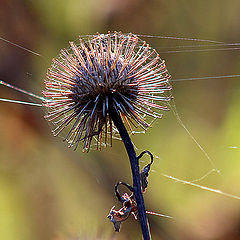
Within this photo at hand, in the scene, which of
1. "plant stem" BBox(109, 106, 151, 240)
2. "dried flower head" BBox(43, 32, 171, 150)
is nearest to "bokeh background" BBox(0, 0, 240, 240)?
"dried flower head" BBox(43, 32, 171, 150)

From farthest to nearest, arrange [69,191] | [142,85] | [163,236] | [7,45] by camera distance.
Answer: [7,45] → [69,191] → [163,236] → [142,85]

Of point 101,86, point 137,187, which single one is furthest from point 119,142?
point 137,187

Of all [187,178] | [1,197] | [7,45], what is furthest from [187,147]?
[7,45]

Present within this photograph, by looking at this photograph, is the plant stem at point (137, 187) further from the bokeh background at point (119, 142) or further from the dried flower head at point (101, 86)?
the bokeh background at point (119, 142)

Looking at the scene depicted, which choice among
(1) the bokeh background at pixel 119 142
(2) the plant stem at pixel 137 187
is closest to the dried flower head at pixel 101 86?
(2) the plant stem at pixel 137 187

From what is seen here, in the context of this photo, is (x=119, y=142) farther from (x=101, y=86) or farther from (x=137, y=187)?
(x=137, y=187)

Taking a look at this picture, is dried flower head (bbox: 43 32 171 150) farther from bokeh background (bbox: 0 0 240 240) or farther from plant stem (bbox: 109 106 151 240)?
bokeh background (bbox: 0 0 240 240)

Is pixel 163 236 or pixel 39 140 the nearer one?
pixel 163 236

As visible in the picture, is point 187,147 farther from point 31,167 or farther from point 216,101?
point 31,167
